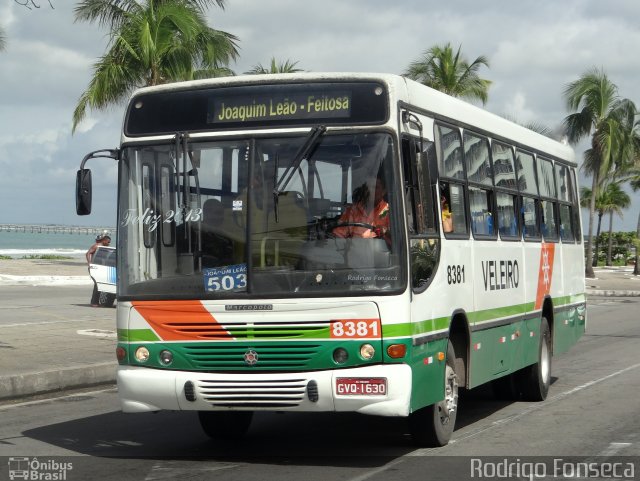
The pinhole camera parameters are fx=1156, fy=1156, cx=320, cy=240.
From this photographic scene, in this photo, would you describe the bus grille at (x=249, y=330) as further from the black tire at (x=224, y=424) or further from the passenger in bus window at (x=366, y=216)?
the black tire at (x=224, y=424)

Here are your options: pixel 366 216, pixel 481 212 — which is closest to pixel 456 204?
pixel 481 212

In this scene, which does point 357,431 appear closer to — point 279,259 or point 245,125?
point 279,259

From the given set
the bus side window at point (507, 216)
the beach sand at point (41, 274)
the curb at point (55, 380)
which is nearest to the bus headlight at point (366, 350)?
the bus side window at point (507, 216)

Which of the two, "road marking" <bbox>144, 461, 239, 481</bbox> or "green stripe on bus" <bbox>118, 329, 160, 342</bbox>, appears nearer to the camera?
"road marking" <bbox>144, 461, 239, 481</bbox>

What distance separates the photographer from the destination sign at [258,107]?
28.9ft

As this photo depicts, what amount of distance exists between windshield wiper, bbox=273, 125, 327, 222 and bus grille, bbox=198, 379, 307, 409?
1.23 meters

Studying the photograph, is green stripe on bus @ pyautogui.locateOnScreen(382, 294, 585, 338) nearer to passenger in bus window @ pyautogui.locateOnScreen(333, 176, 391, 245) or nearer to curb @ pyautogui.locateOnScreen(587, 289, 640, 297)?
passenger in bus window @ pyautogui.locateOnScreen(333, 176, 391, 245)

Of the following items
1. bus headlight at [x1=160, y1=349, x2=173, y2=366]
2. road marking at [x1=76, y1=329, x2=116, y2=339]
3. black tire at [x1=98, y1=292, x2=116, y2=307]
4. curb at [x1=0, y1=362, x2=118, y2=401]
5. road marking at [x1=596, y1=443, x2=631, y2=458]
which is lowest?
road marking at [x1=596, y1=443, x2=631, y2=458]

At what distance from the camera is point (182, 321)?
880cm

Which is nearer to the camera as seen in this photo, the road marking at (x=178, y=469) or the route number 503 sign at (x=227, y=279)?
the road marking at (x=178, y=469)

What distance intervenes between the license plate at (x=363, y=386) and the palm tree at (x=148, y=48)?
68.7 ft

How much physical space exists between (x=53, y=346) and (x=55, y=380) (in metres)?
3.20

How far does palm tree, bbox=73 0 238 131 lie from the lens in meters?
28.6

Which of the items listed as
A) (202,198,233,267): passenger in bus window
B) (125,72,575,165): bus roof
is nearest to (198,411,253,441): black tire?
(202,198,233,267): passenger in bus window
